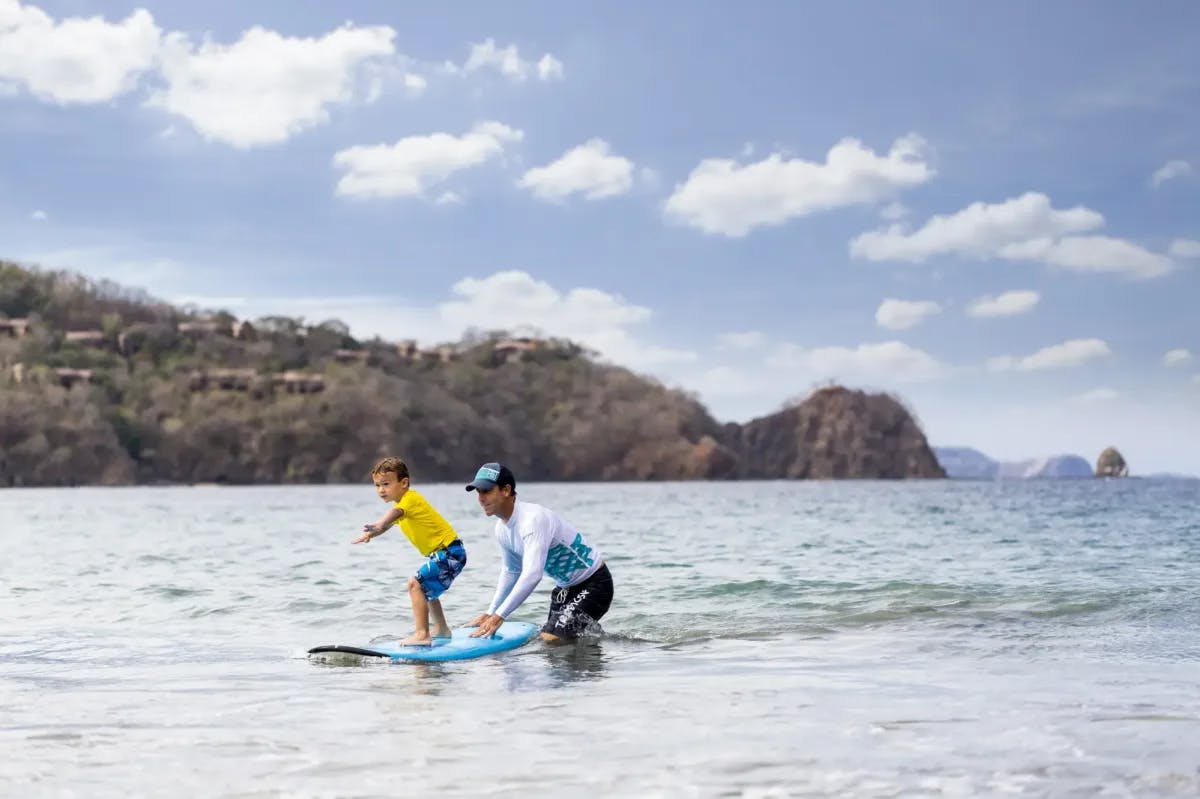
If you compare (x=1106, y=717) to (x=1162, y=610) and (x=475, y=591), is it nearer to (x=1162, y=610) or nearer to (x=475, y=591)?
(x=1162, y=610)

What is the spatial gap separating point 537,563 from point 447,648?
122 cm

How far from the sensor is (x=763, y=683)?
9914 mm

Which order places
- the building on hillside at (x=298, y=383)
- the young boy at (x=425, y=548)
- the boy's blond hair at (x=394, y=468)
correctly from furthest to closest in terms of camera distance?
the building on hillside at (x=298, y=383)
the young boy at (x=425, y=548)
the boy's blond hair at (x=394, y=468)

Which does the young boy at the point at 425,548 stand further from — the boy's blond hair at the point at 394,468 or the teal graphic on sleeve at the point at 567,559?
the teal graphic on sleeve at the point at 567,559

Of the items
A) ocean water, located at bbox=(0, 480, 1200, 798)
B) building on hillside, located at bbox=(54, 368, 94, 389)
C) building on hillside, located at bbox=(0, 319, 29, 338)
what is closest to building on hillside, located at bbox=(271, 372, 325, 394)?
building on hillside, located at bbox=(54, 368, 94, 389)

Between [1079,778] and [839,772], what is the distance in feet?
3.77

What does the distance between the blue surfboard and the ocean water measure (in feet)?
0.45

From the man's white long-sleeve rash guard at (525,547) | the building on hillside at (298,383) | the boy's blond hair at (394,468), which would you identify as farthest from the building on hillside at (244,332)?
the man's white long-sleeve rash guard at (525,547)

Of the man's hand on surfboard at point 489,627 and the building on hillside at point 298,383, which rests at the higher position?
the building on hillside at point 298,383

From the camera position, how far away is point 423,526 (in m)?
11.5

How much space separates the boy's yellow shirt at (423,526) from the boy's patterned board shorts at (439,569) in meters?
0.06

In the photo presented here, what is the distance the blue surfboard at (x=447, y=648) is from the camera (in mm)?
11117

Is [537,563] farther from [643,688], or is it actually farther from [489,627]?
[643,688]

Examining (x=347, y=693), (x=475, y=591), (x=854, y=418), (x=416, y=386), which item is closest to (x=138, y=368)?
(x=416, y=386)
